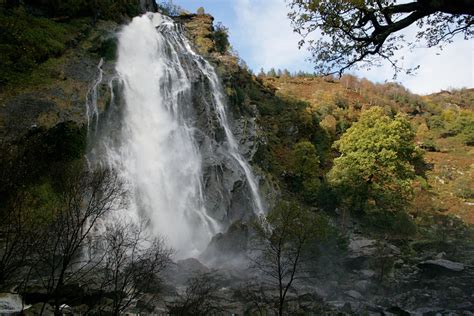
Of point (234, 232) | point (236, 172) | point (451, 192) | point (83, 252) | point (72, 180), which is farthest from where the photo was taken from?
point (451, 192)

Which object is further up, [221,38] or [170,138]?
[221,38]

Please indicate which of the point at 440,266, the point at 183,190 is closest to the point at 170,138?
the point at 183,190

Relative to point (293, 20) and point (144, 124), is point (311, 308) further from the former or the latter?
point (144, 124)

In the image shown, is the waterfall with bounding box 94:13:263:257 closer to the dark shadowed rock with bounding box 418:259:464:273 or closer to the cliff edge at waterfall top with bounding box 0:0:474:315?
the cliff edge at waterfall top with bounding box 0:0:474:315

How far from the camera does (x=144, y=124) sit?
3161 centimetres

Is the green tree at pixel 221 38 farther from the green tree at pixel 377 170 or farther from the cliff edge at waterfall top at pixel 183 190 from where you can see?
the green tree at pixel 377 170

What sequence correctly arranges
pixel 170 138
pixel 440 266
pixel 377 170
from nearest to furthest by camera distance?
pixel 440 266, pixel 170 138, pixel 377 170

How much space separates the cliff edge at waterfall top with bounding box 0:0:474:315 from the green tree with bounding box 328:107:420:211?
19 centimetres

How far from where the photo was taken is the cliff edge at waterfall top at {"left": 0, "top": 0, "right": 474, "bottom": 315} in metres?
14.9

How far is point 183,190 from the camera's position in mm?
30484

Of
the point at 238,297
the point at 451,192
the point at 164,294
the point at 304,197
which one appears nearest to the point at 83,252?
the point at 164,294

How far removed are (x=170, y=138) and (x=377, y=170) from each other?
75.6 feet

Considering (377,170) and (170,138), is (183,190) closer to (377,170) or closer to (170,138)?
(170,138)

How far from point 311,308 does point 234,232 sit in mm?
8054
